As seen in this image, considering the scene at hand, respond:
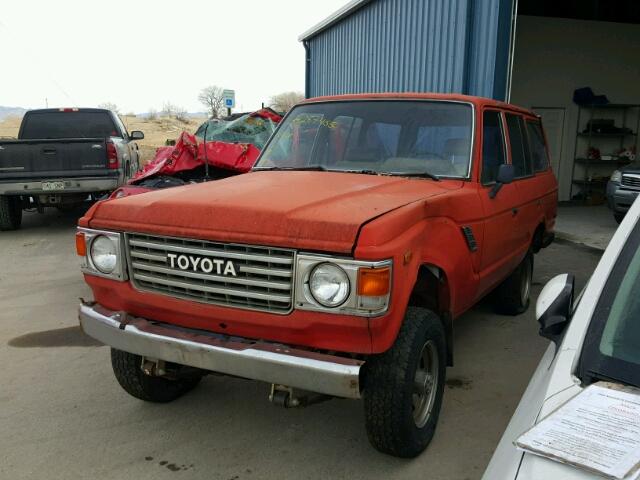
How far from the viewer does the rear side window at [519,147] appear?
451cm

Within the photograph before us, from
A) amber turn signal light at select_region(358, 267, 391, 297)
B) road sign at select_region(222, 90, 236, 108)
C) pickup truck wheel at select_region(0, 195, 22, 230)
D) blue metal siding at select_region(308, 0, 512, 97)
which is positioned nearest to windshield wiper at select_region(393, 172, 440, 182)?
amber turn signal light at select_region(358, 267, 391, 297)

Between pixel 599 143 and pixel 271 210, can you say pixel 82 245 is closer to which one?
pixel 271 210

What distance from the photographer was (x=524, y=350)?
14.4 feet

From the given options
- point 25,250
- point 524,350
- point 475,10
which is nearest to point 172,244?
point 524,350

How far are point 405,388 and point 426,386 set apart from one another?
0.46 metres

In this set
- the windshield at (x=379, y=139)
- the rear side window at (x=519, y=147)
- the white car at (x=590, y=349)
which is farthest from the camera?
the rear side window at (x=519, y=147)

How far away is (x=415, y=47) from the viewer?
9.90 meters

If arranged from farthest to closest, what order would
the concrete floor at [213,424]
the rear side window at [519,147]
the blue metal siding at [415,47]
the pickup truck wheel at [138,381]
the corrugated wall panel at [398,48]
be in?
1. the corrugated wall panel at [398,48]
2. the blue metal siding at [415,47]
3. the rear side window at [519,147]
4. the pickup truck wheel at [138,381]
5. the concrete floor at [213,424]

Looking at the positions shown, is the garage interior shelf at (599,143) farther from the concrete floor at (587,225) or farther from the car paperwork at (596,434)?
the car paperwork at (596,434)

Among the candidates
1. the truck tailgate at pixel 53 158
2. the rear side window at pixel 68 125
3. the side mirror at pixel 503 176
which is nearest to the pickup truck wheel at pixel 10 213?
the truck tailgate at pixel 53 158

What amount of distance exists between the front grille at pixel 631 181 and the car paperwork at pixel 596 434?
9223 millimetres

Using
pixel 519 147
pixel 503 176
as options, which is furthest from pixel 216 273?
pixel 519 147

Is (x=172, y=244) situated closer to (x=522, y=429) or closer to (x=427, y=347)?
(x=427, y=347)

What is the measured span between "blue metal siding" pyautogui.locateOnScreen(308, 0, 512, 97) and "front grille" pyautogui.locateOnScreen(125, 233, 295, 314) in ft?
20.7
